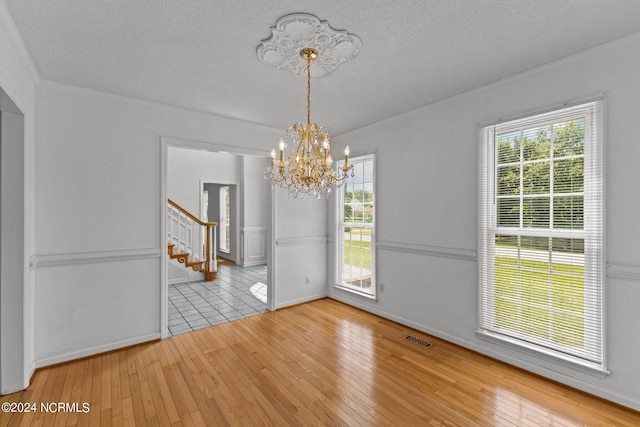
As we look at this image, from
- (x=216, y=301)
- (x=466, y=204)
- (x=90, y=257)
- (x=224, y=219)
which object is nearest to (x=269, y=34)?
(x=466, y=204)

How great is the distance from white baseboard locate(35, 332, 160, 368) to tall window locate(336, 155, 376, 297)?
8.85ft

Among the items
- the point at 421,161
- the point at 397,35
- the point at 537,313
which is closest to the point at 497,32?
the point at 397,35

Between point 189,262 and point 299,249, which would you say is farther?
point 189,262

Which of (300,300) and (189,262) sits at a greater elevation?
(189,262)

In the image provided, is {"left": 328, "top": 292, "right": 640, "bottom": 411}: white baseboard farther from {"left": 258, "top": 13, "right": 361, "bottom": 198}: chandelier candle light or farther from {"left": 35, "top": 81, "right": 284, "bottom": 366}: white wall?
{"left": 35, "top": 81, "right": 284, "bottom": 366}: white wall

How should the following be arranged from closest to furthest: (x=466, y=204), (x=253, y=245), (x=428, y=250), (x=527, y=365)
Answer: (x=527, y=365) < (x=466, y=204) < (x=428, y=250) < (x=253, y=245)

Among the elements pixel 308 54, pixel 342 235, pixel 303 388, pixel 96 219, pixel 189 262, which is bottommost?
pixel 303 388

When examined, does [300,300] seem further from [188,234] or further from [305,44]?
[305,44]

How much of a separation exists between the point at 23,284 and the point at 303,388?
7.97ft

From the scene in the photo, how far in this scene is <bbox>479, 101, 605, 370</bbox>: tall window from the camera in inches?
91.0

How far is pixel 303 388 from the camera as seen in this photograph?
240 centimetres

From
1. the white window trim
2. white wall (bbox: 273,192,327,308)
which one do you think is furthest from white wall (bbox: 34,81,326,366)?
the white window trim

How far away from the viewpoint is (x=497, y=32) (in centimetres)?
204

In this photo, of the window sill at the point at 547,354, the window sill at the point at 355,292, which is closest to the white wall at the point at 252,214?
the window sill at the point at 355,292
